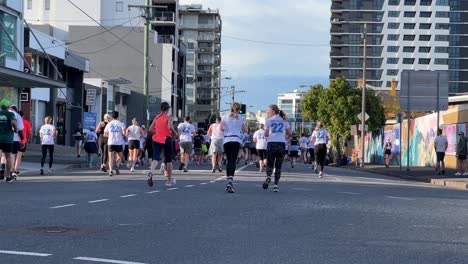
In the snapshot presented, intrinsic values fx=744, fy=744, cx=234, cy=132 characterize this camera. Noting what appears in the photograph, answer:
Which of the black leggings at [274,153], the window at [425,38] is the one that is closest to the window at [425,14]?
the window at [425,38]

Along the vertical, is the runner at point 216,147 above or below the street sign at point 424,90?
below

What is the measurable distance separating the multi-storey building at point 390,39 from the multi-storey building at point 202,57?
23.8 meters

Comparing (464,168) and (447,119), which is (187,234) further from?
(447,119)

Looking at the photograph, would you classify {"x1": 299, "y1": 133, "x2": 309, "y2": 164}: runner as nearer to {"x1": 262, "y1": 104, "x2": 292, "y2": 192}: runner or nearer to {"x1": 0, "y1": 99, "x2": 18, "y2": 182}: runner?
{"x1": 262, "y1": 104, "x2": 292, "y2": 192}: runner

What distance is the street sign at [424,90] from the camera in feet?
106

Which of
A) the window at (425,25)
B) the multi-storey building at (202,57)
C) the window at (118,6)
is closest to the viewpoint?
the window at (118,6)

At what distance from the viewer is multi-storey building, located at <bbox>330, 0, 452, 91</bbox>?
139250 mm

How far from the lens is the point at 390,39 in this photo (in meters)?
140

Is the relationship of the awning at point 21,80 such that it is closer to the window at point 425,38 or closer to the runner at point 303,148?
the runner at point 303,148

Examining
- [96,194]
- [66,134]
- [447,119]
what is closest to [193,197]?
[96,194]

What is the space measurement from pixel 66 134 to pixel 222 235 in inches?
1929

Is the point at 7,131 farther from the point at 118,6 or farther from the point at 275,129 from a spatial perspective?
the point at 118,6

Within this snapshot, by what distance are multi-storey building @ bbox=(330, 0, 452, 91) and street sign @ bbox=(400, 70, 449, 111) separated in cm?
10711

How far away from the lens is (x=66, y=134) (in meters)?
55.9
